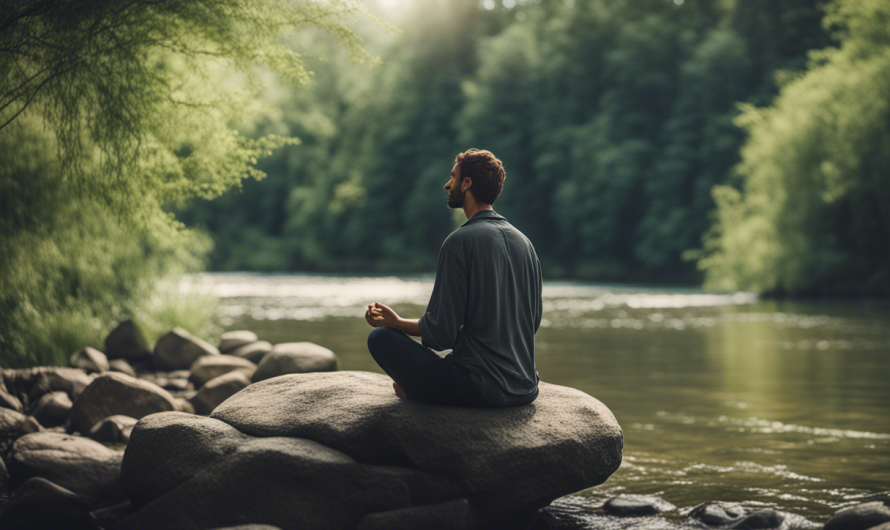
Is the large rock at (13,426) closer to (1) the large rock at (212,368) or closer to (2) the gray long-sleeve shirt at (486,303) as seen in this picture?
(1) the large rock at (212,368)

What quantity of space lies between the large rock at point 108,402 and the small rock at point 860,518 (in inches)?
236

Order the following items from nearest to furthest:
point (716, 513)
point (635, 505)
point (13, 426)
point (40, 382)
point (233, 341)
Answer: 1. point (716, 513)
2. point (635, 505)
3. point (13, 426)
4. point (40, 382)
5. point (233, 341)

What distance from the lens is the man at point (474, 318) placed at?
5.14 m

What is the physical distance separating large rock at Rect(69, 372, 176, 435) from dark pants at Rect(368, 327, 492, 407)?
4.07 meters

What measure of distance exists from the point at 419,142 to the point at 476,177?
54800 mm

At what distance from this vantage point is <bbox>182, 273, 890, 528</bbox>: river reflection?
279 inches

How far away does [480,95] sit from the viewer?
54.8 meters

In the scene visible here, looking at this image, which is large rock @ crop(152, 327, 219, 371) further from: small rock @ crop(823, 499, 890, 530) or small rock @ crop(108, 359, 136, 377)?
small rock @ crop(823, 499, 890, 530)

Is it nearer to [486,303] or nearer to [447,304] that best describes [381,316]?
[447,304]

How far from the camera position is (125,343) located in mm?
13062

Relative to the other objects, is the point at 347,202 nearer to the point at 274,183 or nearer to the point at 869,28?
the point at 274,183

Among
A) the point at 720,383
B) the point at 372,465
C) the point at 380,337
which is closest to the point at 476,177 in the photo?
the point at 380,337

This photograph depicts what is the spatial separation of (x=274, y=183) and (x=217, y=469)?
64466 mm

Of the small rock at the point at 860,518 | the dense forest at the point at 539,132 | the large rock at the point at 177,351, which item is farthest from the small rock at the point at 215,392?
the dense forest at the point at 539,132
